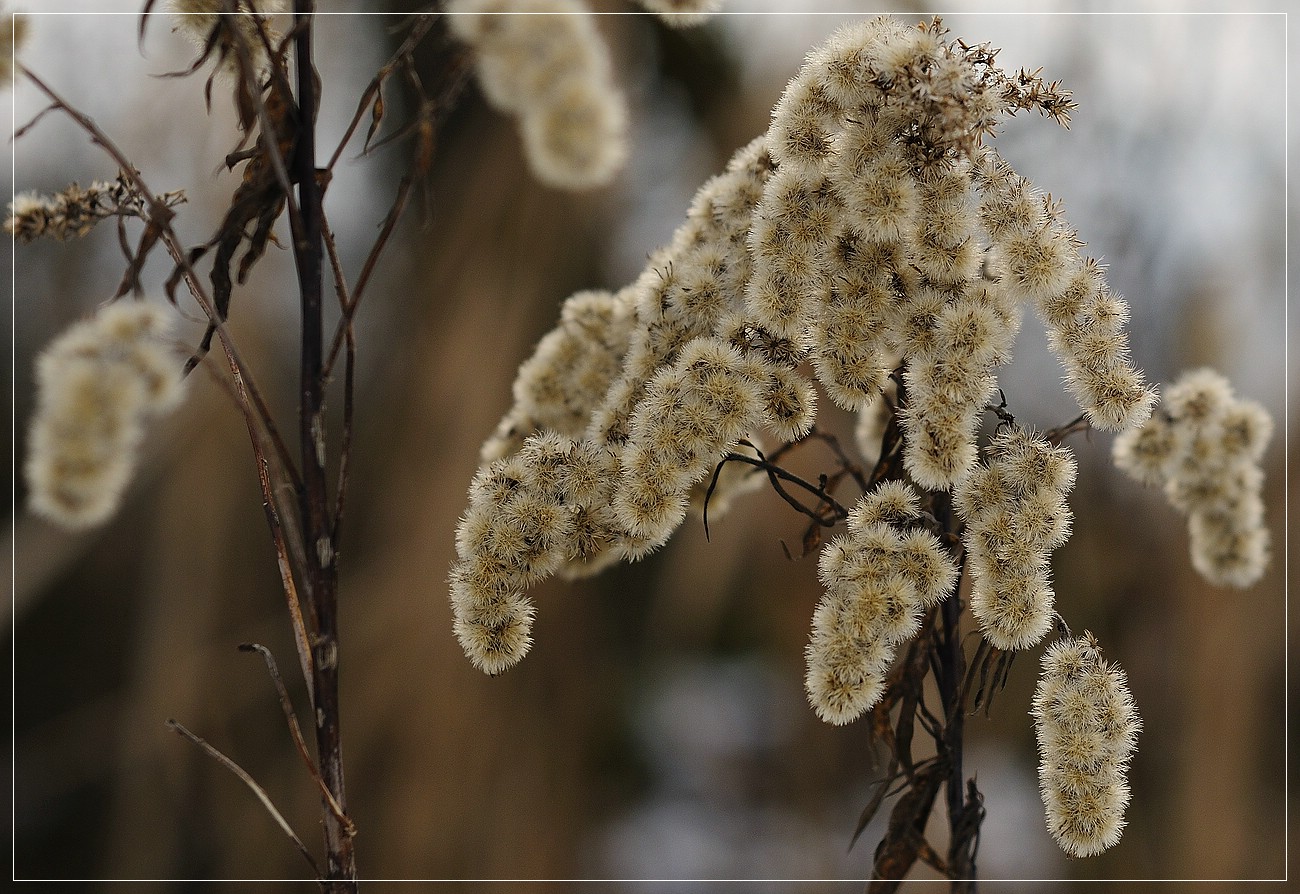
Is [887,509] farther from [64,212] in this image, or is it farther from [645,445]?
[64,212]

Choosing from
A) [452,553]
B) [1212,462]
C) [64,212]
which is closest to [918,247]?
[1212,462]

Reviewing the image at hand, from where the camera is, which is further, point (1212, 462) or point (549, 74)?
point (1212, 462)

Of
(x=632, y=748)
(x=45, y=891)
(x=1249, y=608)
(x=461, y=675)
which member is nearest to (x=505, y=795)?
(x=461, y=675)

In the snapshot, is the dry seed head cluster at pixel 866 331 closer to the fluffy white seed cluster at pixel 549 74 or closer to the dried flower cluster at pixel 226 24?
the fluffy white seed cluster at pixel 549 74

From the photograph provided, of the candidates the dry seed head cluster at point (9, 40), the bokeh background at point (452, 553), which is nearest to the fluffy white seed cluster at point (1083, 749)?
the dry seed head cluster at point (9, 40)

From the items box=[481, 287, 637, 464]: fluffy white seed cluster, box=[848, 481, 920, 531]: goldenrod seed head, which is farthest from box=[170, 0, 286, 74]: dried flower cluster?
box=[848, 481, 920, 531]: goldenrod seed head

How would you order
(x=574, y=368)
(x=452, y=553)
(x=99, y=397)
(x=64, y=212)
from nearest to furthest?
(x=99, y=397) → (x=64, y=212) → (x=574, y=368) → (x=452, y=553)
